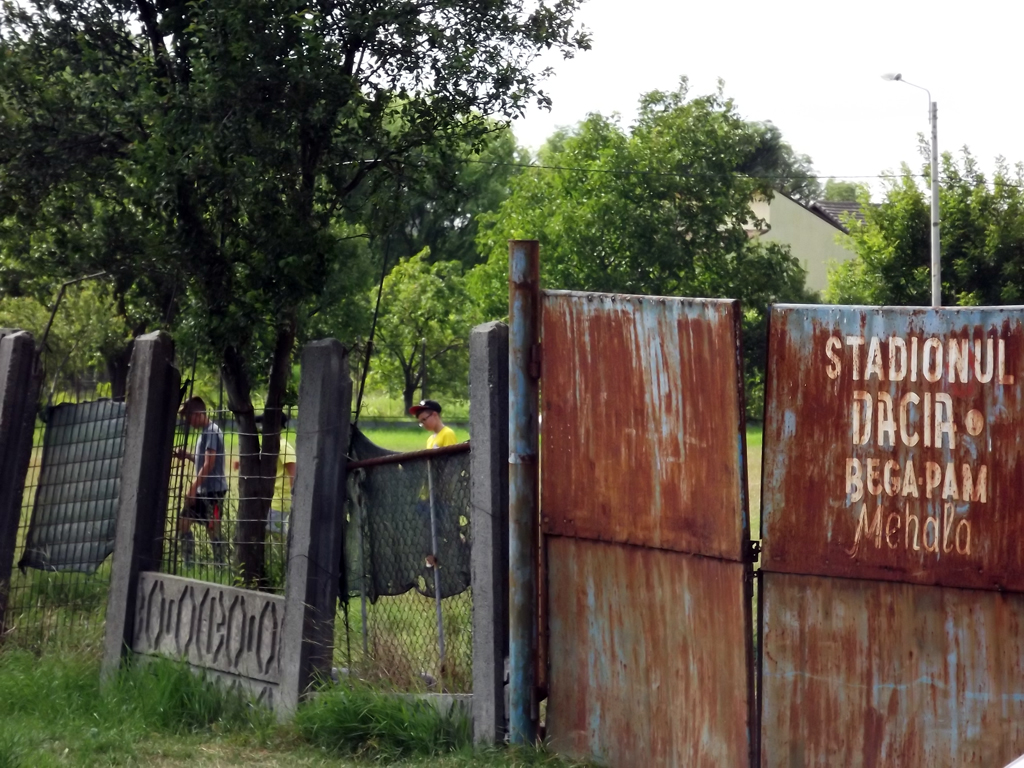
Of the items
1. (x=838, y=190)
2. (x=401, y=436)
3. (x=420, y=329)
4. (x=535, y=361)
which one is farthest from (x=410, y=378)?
(x=838, y=190)

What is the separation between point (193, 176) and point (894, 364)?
3855mm

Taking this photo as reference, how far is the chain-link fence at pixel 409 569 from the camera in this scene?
533 centimetres

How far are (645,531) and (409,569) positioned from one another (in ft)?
4.63

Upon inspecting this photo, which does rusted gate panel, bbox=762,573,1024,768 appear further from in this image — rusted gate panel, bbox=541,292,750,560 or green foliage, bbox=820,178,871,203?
green foliage, bbox=820,178,871,203

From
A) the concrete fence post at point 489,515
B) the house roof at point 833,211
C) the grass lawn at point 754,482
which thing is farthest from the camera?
the house roof at point 833,211

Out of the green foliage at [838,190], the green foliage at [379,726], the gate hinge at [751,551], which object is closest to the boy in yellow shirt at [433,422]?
the green foliage at [379,726]

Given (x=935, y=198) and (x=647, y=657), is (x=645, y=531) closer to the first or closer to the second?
(x=647, y=657)

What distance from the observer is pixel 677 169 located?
32.1m

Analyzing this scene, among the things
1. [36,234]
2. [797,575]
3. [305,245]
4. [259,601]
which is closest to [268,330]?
[305,245]

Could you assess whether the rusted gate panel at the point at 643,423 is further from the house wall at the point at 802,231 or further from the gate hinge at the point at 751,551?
the house wall at the point at 802,231

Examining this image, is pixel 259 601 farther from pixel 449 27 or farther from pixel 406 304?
pixel 406 304

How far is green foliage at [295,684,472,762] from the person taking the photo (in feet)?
16.5

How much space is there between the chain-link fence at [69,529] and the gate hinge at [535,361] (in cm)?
306

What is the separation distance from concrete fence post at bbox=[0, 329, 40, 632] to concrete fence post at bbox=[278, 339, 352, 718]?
2639 mm
